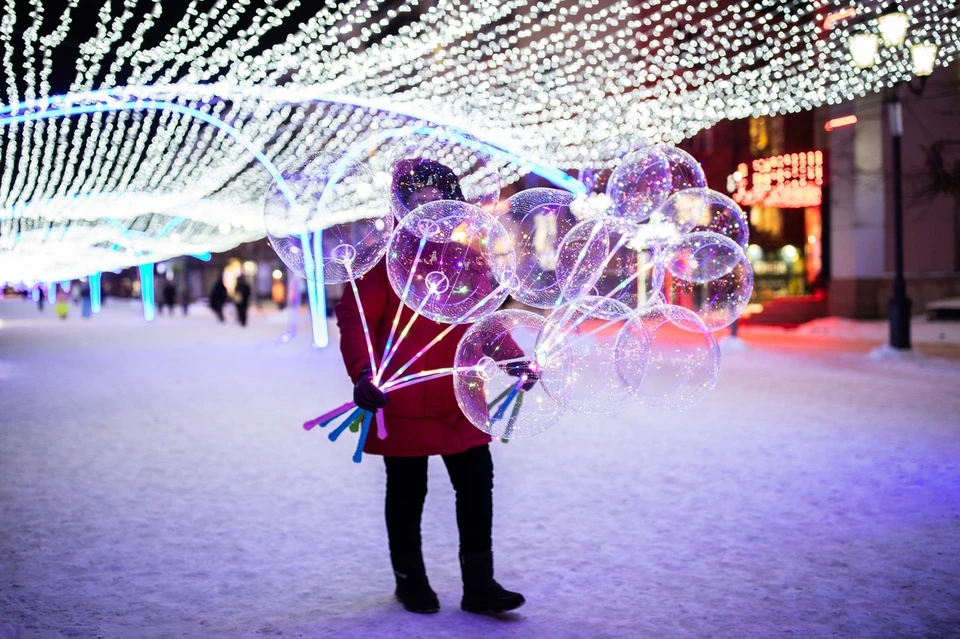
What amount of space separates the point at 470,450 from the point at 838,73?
10.1 m

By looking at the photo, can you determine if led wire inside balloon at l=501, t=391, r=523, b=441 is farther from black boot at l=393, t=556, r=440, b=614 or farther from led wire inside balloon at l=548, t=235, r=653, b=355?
black boot at l=393, t=556, r=440, b=614

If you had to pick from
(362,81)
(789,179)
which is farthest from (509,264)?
(789,179)

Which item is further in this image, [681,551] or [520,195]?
[681,551]

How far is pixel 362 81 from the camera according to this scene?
39.1 feet

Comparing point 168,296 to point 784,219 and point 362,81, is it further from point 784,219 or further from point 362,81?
point 362,81

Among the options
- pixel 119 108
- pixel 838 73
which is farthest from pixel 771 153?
pixel 119 108

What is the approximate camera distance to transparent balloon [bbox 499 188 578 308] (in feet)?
12.3

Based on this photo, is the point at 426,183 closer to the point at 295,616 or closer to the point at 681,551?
the point at 295,616

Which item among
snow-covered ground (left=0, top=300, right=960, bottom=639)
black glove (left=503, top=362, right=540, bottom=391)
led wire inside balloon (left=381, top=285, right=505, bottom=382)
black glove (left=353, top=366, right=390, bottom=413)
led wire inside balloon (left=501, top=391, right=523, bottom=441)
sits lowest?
snow-covered ground (left=0, top=300, right=960, bottom=639)

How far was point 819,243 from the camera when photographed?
29312 millimetres

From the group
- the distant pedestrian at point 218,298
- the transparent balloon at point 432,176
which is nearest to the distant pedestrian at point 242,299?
the distant pedestrian at point 218,298

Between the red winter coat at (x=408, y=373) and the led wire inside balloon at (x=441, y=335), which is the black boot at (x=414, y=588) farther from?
the led wire inside balloon at (x=441, y=335)

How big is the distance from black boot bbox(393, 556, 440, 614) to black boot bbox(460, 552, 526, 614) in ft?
0.47

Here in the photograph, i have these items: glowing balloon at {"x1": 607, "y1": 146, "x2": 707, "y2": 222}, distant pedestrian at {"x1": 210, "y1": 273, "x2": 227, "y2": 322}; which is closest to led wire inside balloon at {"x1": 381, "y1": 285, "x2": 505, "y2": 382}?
glowing balloon at {"x1": 607, "y1": 146, "x2": 707, "y2": 222}
